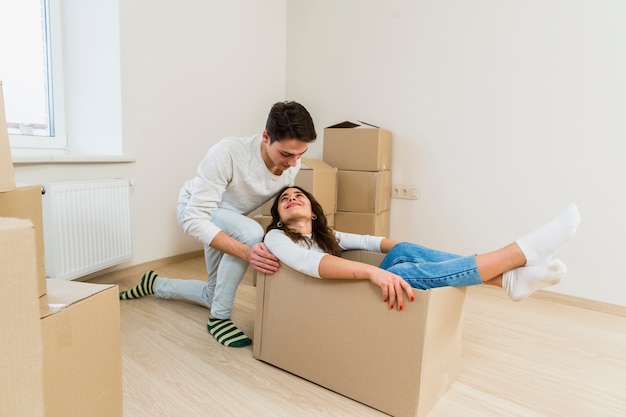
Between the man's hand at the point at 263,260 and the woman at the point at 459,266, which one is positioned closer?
the woman at the point at 459,266

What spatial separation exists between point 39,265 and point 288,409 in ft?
2.32

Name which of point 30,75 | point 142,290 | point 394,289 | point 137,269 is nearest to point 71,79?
point 30,75

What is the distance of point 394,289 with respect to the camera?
3.43 feet

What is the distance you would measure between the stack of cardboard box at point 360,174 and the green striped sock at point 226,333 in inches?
41.1

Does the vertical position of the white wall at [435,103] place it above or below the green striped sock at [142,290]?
above

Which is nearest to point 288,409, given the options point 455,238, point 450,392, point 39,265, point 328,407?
point 328,407

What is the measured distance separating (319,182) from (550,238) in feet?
4.25

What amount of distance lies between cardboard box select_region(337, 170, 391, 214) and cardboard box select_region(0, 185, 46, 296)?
1.78 metres

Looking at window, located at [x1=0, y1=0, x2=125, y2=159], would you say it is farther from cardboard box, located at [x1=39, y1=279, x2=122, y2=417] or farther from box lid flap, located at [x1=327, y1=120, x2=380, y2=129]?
cardboard box, located at [x1=39, y1=279, x2=122, y2=417]

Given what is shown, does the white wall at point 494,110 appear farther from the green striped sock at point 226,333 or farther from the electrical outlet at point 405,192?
the green striped sock at point 226,333

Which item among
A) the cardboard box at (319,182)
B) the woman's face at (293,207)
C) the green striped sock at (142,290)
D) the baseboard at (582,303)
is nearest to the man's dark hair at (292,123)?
the woman's face at (293,207)

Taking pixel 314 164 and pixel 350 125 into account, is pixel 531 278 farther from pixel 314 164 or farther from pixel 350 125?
pixel 350 125

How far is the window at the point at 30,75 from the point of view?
6.33 feet

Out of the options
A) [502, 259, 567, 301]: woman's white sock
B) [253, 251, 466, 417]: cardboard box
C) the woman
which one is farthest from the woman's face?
[502, 259, 567, 301]: woman's white sock
